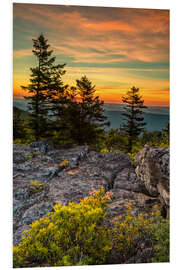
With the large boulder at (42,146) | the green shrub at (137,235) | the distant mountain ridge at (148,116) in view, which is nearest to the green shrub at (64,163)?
the large boulder at (42,146)

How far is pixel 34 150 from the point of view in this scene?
4270mm

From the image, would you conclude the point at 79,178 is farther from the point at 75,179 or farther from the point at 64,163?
the point at 64,163

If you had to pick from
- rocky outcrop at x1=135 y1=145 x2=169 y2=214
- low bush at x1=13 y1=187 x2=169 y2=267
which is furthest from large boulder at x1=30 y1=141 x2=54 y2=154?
rocky outcrop at x1=135 y1=145 x2=169 y2=214

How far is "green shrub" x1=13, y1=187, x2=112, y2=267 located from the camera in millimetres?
3141

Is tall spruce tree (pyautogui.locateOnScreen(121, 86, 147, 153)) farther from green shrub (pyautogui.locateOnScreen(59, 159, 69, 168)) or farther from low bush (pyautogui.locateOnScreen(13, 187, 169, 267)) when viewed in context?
low bush (pyautogui.locateOnScreen(13, 187, 169, 267))

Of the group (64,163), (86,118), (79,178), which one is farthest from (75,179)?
(86,118)

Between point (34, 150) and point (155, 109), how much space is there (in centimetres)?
203

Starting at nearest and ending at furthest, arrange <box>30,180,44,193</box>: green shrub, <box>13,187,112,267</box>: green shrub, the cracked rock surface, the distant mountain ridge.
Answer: <box>13,187,112,267</box>: green shrub < the cracked rock surface < <box>30,180,44,193</box>: green shrub < the distant mountain ridge

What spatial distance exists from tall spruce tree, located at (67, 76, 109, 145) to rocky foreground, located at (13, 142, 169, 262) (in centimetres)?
27

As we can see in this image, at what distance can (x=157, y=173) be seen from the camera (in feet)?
12.1

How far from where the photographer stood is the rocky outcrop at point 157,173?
3648 millimetres

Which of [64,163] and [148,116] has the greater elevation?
[148,116]

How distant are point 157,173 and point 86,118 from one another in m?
1.40

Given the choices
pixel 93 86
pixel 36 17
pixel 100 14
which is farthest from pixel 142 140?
pixel 36 17
